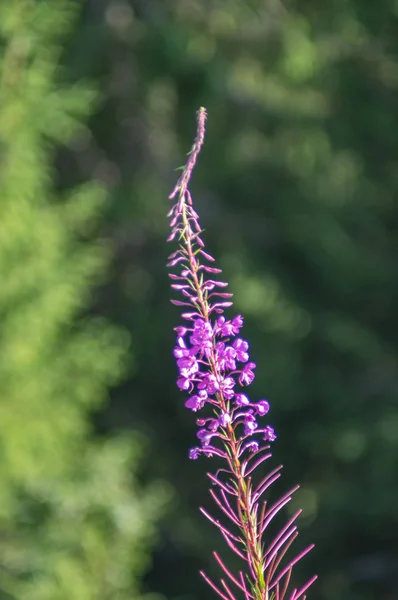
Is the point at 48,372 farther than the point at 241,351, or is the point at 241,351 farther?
the point at 48,372

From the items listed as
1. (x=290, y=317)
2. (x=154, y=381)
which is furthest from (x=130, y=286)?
(x=290, y=317)

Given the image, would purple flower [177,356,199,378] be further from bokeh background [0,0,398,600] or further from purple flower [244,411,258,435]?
bokeh background [0,0,398,600]

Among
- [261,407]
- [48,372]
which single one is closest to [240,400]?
[261,407]

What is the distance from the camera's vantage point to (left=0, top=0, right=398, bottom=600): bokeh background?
24.5 ft

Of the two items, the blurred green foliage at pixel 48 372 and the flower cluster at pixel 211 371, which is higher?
the blurred green foliage at pixel 48 372

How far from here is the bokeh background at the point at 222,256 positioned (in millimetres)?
7465

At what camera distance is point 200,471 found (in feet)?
32.1

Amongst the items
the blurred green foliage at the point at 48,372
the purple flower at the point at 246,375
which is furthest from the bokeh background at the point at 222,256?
the purple flower at the point at 246,375

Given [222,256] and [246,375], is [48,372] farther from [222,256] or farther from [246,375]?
[246,375]

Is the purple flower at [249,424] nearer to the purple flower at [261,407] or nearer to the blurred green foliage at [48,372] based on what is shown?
the purple flower at [261,407]

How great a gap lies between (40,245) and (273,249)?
309 centimetres

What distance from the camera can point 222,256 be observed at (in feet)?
30.6

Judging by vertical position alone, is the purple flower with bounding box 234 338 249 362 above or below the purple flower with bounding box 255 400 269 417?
above

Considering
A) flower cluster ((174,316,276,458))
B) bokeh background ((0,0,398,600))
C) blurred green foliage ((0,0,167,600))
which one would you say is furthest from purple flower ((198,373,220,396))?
bokeh background ((0,0,398,600))
